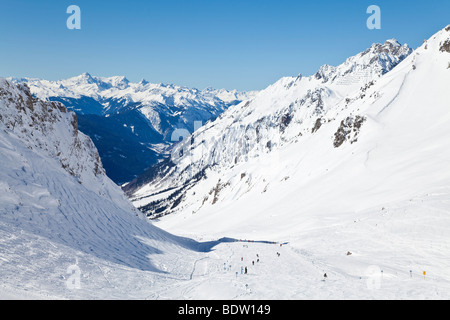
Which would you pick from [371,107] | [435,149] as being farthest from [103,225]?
[371,107]

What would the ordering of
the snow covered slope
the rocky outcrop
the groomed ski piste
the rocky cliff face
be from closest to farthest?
the groomed ski piste
the snow covered slope
the rocky cliff face
the rocky outcrop

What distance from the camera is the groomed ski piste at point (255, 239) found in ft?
78.7

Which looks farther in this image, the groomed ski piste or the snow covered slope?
the snow covered slope

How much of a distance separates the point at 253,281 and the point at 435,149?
59.1m

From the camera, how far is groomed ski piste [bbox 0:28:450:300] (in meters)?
24.0

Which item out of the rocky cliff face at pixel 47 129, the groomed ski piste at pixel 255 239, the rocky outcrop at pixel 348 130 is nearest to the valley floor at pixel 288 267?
the groomed ski piste at pixel 255 239

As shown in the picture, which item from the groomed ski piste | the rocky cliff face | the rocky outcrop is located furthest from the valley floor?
the rocky outcrop

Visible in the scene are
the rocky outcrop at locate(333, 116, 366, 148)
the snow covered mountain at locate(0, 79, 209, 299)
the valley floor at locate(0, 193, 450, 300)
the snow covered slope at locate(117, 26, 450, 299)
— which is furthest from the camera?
the rocky outcrop at locate(333, 116, 366, 148)

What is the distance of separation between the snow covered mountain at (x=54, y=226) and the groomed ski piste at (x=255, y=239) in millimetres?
158

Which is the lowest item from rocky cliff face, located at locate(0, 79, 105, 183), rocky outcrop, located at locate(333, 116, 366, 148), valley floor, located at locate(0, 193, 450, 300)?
valley floor, located at locate(0, 193, 450, 300)

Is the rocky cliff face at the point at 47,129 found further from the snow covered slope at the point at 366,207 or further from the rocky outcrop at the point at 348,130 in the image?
the rocky outcrop at the point at 348,130

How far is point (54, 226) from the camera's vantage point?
1272 inches

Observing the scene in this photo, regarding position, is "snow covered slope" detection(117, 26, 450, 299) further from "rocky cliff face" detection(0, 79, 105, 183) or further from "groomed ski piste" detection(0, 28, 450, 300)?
"rocky cliff face" detection(0, 79, 105, 183)

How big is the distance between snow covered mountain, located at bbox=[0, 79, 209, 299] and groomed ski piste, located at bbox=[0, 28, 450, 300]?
0.52ft
